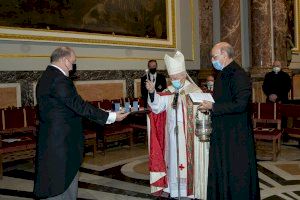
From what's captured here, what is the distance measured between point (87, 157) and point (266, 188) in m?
3.44

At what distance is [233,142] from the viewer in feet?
11.8

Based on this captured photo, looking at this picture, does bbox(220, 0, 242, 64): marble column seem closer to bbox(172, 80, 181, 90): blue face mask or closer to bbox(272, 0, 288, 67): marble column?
bbox(272, 0, 288, 67): marble column

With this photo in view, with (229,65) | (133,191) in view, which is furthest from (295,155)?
(229,65)

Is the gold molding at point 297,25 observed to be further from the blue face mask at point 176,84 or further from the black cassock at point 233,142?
the black cassock at point 233,142

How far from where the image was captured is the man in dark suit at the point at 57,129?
10.7 feet

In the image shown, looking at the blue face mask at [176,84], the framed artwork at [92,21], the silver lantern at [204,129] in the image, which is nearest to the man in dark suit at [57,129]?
the silver lantern at [204,129]

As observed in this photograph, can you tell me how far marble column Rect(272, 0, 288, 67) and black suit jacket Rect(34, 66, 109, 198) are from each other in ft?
31.8

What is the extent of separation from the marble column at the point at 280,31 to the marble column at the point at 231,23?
123 centimetres

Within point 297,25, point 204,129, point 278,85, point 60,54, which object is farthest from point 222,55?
point 297,25

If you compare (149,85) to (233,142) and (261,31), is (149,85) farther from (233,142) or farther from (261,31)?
(261,31)

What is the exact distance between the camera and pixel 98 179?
581 centimetres

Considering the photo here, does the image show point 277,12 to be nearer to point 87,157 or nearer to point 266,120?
point 266,120

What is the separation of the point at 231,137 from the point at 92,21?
5.95 meters

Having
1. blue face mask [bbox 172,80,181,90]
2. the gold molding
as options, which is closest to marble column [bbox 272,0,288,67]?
the gold molding
